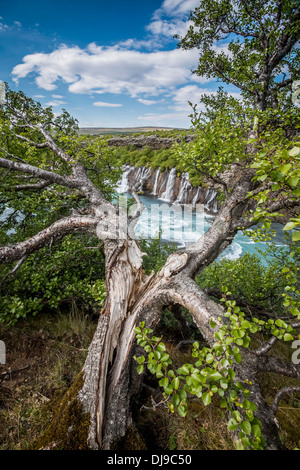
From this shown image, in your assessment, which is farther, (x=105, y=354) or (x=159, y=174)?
(x=159, y=174)

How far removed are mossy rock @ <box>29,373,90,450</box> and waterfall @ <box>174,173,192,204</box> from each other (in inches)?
984

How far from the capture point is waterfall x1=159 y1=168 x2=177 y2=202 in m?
28.1

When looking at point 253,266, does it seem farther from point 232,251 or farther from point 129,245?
point 232,251

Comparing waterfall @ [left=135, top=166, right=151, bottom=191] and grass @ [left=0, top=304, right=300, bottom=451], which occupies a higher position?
waterfall @ [left=135, top=166, right=151, bottom=191]

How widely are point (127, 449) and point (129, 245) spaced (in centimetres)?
298

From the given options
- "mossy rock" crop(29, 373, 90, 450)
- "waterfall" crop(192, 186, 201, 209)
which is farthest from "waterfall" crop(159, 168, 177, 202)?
"mossy rock" crop(29, 373, 90, 450)

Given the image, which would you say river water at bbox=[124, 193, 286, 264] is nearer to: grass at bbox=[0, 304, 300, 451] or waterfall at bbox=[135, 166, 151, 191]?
waterfall at bbox=[135, 166, 151, 191]

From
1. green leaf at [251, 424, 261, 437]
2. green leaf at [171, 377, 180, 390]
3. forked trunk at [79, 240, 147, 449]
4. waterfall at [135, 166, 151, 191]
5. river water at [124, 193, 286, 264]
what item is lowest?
river water at [124, 193, 286, 264]

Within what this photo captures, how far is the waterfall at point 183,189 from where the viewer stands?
86.5ft

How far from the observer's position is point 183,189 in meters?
26.7

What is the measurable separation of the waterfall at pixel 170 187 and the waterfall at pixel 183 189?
4.69 ft

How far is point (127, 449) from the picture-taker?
270cm
